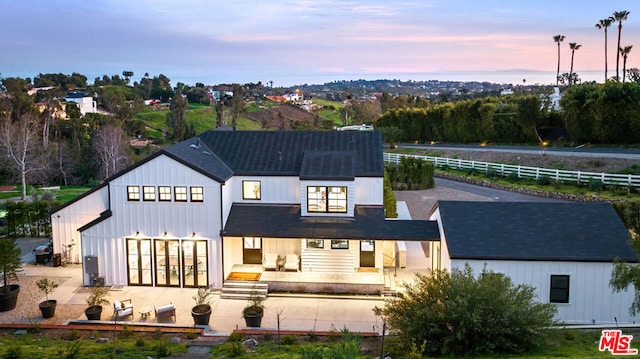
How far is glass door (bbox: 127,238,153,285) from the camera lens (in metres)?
19.4

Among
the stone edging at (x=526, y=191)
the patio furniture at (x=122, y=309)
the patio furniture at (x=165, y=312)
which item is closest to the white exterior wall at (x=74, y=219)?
the patio furniture at (x=122, y=309)

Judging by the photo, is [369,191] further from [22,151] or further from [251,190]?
[22,151]

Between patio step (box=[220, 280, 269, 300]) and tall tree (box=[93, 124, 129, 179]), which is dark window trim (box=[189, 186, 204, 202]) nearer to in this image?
patio step (box=[220, 280, 269, 300])

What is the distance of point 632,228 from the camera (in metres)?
23.5

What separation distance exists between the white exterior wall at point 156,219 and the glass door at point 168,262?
36 centimetres

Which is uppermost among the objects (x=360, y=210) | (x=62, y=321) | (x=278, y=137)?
(x=278, y=137)

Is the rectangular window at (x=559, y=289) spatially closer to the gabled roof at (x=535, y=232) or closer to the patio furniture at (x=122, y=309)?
the gabled roof at (x=535, y=232)

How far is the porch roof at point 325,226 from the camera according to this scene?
18734 millimetres

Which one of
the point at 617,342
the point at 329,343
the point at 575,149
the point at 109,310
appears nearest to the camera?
the point at 617,342

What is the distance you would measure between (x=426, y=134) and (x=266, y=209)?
44710 millimetres

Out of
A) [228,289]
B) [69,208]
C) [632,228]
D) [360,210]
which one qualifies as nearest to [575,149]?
[632,228]

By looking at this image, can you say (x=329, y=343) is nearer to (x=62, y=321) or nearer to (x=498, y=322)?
(x=498, y=322)

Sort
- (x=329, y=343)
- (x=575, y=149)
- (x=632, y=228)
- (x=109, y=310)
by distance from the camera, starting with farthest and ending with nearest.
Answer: (x=575, y=149) < (x=632, y=228) < (x=109, y=310) < (x=329, y=343)

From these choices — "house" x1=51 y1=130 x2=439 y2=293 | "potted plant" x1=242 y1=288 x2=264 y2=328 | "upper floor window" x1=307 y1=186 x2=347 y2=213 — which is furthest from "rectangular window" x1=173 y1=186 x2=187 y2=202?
"potted plant" x1=242 y1=288 x2=264 y2=328
